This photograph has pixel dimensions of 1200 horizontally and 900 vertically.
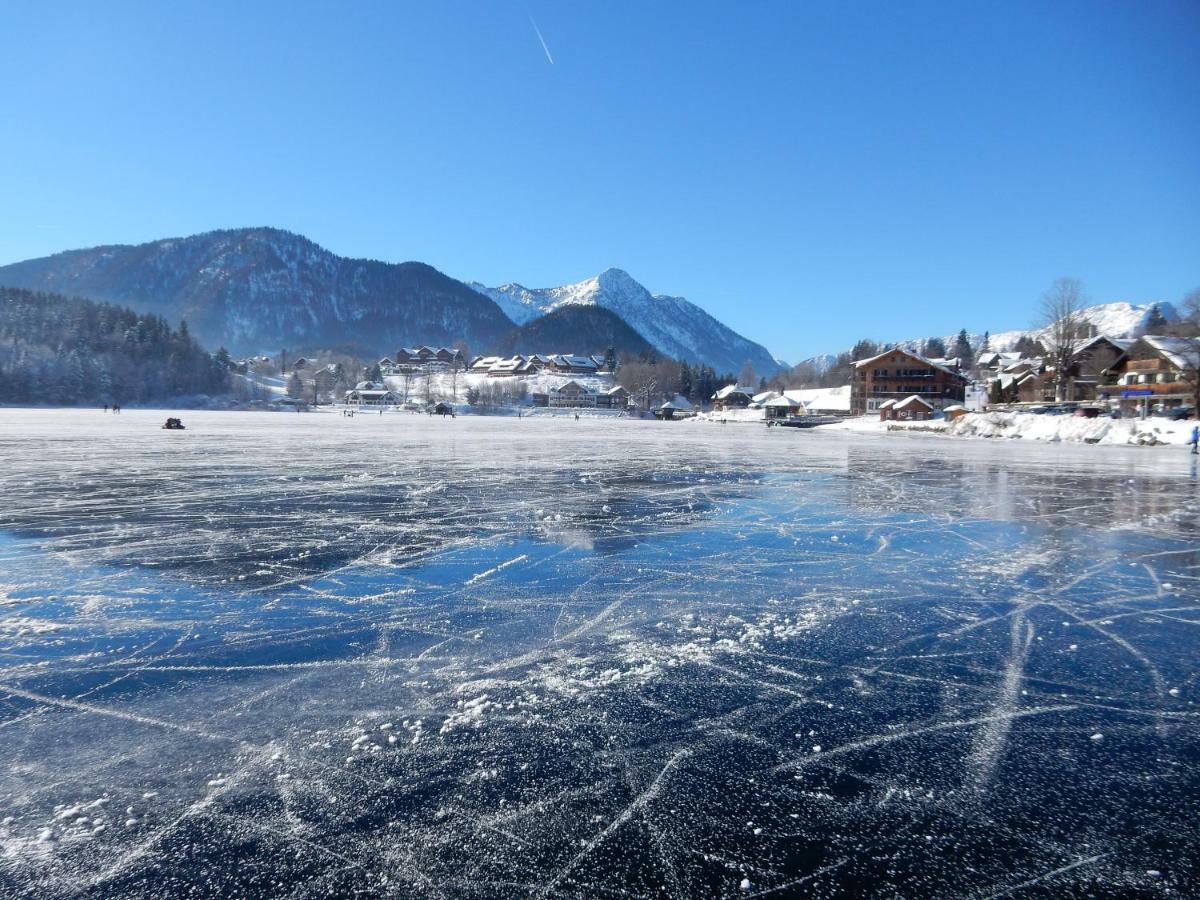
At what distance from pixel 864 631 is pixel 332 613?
4078 mm

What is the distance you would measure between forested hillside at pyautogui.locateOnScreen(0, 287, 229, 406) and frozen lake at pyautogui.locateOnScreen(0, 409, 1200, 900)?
10581 cm

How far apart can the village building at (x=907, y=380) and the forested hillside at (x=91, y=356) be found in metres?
97.7

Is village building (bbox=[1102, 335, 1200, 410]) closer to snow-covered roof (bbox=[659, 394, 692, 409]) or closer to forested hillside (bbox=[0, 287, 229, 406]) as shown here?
snow-covered roof (bbox=[659, 394, 692, 409])

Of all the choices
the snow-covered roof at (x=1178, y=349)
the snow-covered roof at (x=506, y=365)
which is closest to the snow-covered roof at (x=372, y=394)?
the snow-covered roof at (x=506, y=365)

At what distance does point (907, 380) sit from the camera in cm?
7362

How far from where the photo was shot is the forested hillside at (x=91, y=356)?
3509 inches

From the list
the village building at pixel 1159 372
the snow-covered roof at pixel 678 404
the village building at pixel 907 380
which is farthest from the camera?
the snow-covered roof at pixel 678 404

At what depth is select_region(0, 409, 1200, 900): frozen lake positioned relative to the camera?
236cm

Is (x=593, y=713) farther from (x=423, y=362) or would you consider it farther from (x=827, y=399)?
(x=423, y=362)

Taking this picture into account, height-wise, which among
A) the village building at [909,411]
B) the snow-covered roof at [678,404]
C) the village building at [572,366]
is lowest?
the village building at [909,411]

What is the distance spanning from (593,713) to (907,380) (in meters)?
78.7

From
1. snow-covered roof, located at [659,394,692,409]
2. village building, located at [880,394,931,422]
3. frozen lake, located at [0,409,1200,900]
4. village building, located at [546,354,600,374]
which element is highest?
village building, located at [546,354,600,374]

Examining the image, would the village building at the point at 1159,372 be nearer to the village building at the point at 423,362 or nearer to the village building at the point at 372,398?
the village building at the point at 372,398

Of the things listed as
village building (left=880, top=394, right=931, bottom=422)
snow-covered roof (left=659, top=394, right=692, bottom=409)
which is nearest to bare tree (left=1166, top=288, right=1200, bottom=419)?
village building (left=880, top=394, right=931, bottom=422)
